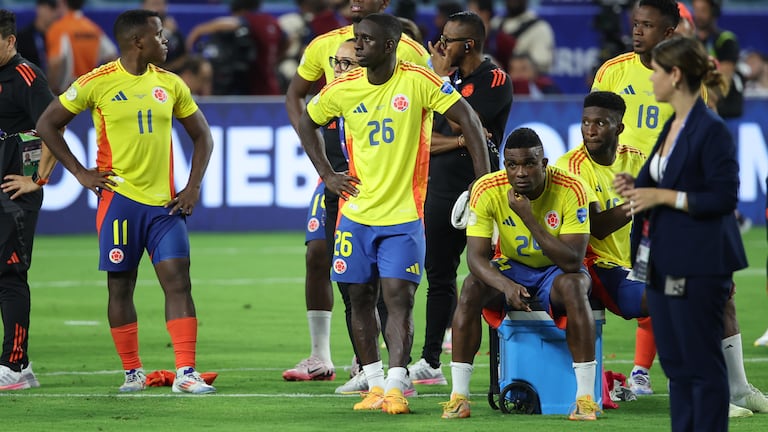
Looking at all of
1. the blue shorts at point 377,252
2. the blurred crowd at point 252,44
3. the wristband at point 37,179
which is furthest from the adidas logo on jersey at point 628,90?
the blurred crowd at point 252,44

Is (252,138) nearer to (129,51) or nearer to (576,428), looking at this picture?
(129,51)

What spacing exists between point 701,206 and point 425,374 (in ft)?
11.6

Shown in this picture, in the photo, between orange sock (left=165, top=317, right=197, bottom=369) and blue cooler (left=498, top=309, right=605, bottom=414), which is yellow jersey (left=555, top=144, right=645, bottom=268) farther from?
orange sock (left=165, top=317, right=197, bottom=369)

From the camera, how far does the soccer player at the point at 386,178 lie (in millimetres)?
8016

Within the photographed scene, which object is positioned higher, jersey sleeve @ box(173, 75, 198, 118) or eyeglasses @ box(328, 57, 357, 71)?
eyeglasses @ box(328, 57, 357, 71)

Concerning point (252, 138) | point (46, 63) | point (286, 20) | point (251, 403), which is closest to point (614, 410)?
point (251, 403)

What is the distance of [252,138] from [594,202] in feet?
32.2

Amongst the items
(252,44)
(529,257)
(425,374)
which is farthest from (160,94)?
(252,44)

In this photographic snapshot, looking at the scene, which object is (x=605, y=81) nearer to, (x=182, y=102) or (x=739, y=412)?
(x=739, y=412)

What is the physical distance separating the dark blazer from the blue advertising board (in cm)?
1134

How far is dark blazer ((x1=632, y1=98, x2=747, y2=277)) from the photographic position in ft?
19.1

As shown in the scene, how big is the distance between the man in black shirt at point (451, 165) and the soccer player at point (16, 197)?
96.4 inches

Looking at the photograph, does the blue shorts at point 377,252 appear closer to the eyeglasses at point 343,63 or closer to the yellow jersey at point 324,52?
the eyeglasses at point 343,63

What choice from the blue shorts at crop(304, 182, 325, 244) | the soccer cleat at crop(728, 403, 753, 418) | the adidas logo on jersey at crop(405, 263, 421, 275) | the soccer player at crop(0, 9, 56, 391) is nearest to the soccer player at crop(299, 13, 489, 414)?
the adidas logo on jersey at crop(405, 263, 421, 275)
